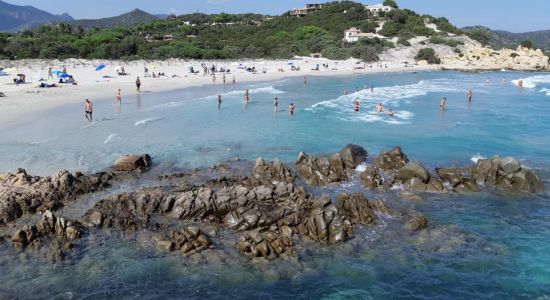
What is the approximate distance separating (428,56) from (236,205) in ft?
338

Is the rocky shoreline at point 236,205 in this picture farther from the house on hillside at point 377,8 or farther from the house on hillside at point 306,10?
the house on hillside at point 306,10

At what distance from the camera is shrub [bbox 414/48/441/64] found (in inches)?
4274

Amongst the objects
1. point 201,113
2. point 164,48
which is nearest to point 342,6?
point 164,48

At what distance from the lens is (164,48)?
91.8m

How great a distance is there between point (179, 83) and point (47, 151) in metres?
35.2

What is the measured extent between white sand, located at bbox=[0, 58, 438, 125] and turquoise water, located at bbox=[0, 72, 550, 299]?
119 inches

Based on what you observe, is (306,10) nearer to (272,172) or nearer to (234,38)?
(234,38)

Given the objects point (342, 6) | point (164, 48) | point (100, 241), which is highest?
point (342, 6)

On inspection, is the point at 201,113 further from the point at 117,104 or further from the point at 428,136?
the point at 428,136

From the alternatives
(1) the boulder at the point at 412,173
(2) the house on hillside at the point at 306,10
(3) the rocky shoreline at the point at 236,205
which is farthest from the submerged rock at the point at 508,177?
(2) the house on hillside at the point at 306,10

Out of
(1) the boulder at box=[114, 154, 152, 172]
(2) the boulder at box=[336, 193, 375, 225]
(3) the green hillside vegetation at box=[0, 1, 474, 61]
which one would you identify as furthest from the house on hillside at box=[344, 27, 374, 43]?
(2) the boulder at box=[336, 193, 375, 225]

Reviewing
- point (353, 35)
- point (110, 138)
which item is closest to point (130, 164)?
point (110, 138)

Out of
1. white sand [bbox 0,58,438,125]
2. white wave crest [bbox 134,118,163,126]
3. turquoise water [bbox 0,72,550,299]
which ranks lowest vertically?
turquoise water [bbox 0,72,550,299]

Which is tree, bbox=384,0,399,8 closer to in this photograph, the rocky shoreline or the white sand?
the white sand
